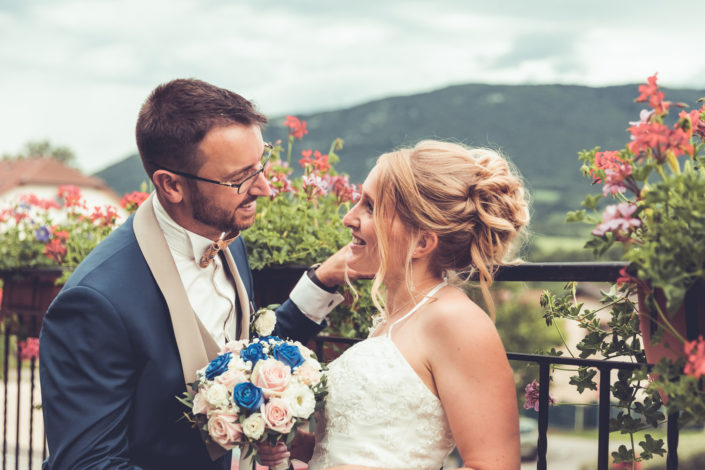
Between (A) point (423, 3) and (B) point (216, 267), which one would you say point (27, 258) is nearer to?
(B) point (216, 267)

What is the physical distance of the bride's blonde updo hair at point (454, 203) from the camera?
6.70 ft

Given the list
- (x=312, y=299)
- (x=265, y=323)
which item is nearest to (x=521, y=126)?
(x=312, y=299)

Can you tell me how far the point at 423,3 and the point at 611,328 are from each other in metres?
150

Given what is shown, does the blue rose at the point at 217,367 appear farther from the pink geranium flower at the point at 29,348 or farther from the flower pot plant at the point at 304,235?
the pink geranium flower at the point at 29,348

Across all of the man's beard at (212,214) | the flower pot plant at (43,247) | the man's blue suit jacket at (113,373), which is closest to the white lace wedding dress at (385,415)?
the man's blue suit jacket at (113,373)

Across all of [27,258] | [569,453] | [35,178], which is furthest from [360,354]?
[569,453]

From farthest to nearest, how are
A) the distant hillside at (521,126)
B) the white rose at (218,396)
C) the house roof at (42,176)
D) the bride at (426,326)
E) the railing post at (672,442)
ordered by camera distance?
the distant hillside at (521,126) < the house roof at (42,176) < the white rose at (218,396) < the bride at (426,326) < the railing post at (672,442)

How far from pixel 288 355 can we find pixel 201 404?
297mm

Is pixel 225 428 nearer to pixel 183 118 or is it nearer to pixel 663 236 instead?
pixel 183 118

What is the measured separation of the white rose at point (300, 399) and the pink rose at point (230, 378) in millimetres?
144

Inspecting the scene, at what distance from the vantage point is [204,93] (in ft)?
7.72

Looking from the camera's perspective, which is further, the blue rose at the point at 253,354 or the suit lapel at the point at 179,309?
the suit lapel at the point at 179,309

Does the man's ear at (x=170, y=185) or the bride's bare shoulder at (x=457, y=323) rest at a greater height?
the man's ear at (x=170, y=185)

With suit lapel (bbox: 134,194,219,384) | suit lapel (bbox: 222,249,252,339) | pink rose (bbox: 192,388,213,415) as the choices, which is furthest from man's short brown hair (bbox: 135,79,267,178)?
pink rose (bbox: 192,388,213,415)
